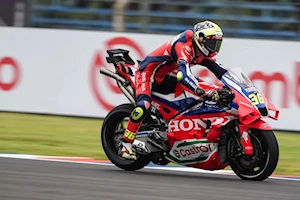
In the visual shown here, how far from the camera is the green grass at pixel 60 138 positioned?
35.3ft

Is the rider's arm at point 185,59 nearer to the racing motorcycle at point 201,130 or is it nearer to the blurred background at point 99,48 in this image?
the racing motorcycle at point 201,130

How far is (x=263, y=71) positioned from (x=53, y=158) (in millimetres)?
4852

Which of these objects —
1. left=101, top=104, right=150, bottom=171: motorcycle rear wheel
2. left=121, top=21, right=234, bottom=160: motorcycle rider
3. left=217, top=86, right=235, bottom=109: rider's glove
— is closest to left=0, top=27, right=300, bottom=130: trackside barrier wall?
left=101, top=104, right=150, bottom=171: motorcycle rear wheel

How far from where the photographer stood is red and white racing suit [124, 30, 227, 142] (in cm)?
868

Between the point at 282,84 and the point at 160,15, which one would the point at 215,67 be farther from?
the point at 160,15

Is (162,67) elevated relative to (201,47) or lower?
lower

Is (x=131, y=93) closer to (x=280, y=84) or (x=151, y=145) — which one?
(x=151, y=145)

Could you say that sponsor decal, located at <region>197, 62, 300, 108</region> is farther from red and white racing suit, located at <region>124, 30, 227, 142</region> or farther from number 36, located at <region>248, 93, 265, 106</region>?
number 36, located at <region>248, 93, 265, 106</region>

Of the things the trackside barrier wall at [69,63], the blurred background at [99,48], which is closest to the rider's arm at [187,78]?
the blurred background at [99,48]

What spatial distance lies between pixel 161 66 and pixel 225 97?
1058 mm

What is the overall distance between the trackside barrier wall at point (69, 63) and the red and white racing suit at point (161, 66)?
460 centimetres

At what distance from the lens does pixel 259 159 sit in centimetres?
831

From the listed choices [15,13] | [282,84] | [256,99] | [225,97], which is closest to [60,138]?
[15,13]

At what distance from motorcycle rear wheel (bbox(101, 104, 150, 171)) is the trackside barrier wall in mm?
4506
